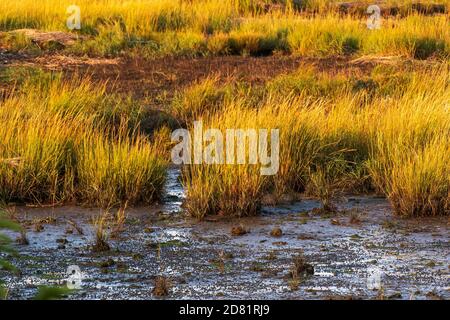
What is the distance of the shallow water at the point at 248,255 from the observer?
698 centimetres

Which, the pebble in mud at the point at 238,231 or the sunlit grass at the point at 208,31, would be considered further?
the sunlit grass at the point at 208,31

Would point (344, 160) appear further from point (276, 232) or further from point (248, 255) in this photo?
point (248, 255)

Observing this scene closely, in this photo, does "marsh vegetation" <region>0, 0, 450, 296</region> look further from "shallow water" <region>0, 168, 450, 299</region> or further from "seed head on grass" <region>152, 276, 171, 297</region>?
"shallow water" <region>0, 168, 450, 299</region>

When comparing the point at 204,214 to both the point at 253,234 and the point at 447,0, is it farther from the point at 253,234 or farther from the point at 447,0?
the point at 447,0

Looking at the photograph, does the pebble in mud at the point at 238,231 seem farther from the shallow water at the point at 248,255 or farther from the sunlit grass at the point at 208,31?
the sunlit grass at the point at 208,31

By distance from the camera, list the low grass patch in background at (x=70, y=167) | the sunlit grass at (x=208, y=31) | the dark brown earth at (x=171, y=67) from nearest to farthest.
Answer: the low grass patch in background at (x=70, y=167) < the dark brown earth at (x=171, y=67) < the sunlit grass at (x=208, y=31)

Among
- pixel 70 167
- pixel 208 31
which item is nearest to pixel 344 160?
pixel 70 167

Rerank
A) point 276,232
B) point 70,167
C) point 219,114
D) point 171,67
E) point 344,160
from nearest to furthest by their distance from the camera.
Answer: point 276,232
point 70,167
point 344,160
point 219,114
point 171,67

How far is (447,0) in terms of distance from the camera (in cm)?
A: 2641

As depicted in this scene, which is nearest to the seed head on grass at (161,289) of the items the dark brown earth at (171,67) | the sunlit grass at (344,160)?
the sunlit grass at (344,160)

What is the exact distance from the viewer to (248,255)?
790 centimetres

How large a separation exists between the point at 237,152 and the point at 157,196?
86 centimetres

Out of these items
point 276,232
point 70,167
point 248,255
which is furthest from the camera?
point 70,167
